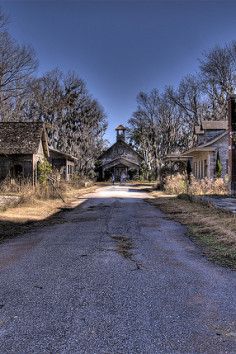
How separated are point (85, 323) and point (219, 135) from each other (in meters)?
33.1

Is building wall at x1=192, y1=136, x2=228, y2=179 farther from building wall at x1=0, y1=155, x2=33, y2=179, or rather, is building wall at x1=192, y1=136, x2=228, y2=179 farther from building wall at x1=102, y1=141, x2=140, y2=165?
building wall at x1=102, y1=141, x2=140, y2=165

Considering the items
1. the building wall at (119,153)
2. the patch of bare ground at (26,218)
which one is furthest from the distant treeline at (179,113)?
the patch of bare ground at (26,218)

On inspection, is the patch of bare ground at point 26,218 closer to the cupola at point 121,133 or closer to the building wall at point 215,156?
the building wall at point 215,156

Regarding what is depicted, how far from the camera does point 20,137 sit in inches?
1246

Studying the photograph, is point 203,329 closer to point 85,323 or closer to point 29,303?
point 85,323

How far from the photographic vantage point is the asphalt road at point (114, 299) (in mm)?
4242

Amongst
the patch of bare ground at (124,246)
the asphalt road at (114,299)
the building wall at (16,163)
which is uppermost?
the building wall at (16,163)

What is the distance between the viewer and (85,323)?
15.5ft

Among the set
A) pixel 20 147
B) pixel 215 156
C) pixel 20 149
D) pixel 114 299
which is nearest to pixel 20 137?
pixel 20 147

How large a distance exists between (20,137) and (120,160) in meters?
43.3

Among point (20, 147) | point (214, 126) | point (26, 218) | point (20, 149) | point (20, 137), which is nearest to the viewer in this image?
point (26, 218)

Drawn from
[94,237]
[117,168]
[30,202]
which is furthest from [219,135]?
[117,168]

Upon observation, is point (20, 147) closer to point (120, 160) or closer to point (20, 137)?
point (20, 137)

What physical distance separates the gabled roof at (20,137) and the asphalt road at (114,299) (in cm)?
2128
